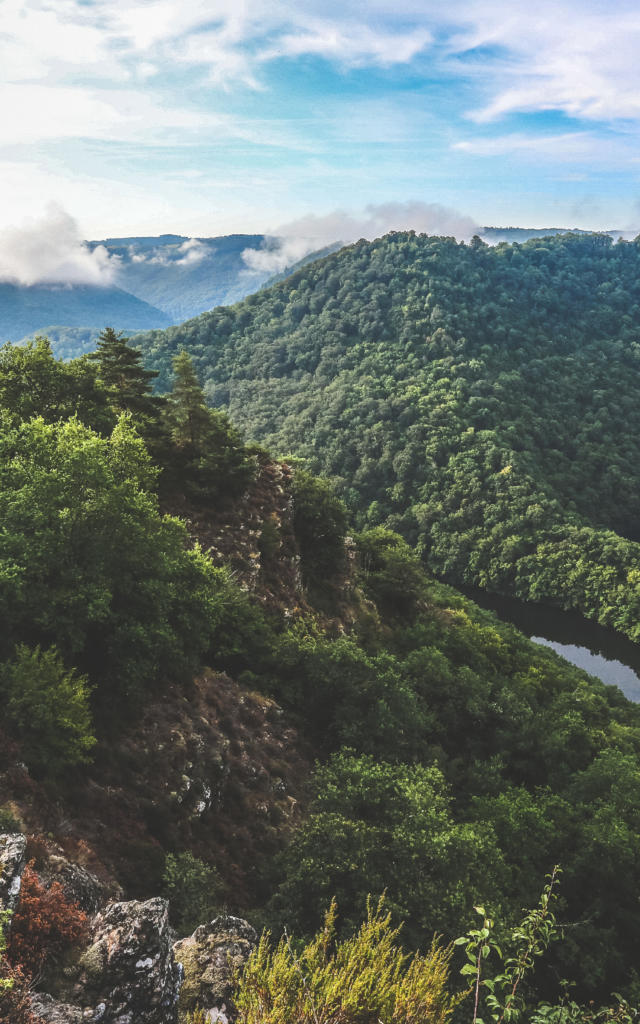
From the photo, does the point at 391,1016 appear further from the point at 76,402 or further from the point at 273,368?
the point at 273,368

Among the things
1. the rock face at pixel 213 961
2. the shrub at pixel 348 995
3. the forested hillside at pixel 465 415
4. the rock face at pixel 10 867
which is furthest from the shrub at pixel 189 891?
the forested hillside at pixel 465 415

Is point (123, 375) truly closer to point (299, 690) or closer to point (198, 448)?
point (198, 448)

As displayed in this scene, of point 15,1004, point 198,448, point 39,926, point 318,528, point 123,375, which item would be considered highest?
point 123,375

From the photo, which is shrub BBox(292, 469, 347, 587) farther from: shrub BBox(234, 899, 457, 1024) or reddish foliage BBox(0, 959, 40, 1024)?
shrub BBox(234, 899, 457, 1024)

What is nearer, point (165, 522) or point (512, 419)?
point (165, 522)

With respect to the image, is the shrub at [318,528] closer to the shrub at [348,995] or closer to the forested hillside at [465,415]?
the shrub at [348,995]

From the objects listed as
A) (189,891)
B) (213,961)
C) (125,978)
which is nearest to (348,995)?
(125,978)

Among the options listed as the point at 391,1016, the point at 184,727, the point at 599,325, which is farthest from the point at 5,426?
the point at 599,325

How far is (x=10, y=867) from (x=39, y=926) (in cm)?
104

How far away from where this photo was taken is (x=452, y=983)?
1271cm

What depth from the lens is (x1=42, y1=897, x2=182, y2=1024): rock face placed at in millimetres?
8172

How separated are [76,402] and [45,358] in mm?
→ 2505

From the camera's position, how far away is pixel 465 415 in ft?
438

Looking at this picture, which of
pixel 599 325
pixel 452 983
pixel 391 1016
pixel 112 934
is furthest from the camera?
pixel 599 325
